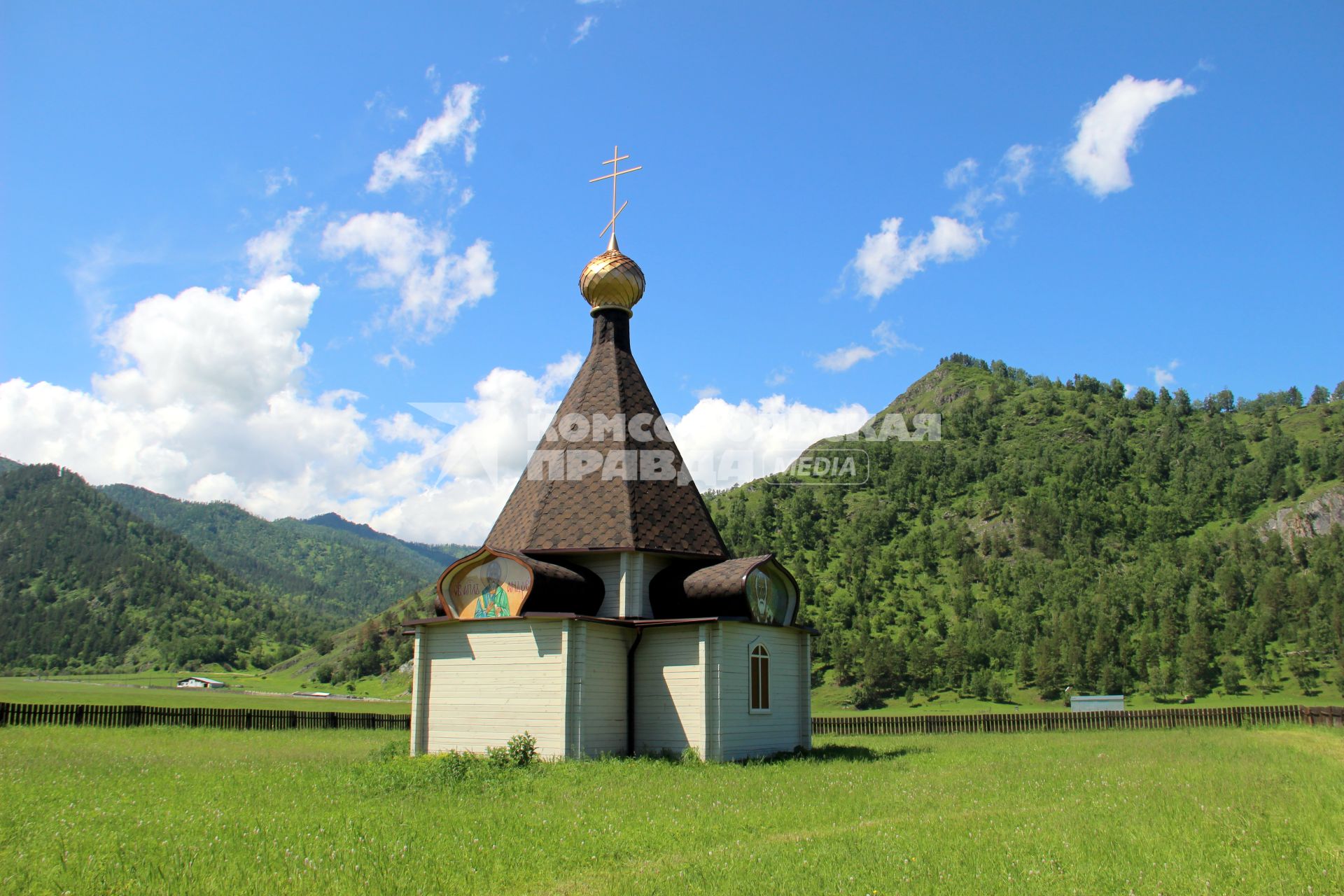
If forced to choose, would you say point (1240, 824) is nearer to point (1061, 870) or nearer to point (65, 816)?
point (1061, 870)

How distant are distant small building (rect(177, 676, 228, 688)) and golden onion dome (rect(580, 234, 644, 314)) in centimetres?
8410

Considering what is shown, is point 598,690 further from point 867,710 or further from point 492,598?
point 867,710

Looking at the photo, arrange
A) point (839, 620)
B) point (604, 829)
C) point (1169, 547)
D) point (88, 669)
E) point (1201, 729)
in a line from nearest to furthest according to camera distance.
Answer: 1. point (604, 829)
2. point (1201, 729)
3. point (839, 620)
4. point (1169, 547)
5. point (88, 669)

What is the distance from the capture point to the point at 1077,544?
87188 mm

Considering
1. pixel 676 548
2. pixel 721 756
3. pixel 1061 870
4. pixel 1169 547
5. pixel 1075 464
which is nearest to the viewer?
pixel 1061 870

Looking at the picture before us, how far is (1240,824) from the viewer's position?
8.90 metres

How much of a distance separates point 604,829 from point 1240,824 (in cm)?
635

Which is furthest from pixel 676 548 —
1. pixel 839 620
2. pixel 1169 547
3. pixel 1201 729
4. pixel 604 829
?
pixel 1169 547

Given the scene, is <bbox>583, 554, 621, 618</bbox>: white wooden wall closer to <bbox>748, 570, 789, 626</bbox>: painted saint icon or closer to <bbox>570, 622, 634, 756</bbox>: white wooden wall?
<bbox>570, 622, 634, 756</bbox>: white wooden wall

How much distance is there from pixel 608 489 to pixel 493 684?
4.22 metres

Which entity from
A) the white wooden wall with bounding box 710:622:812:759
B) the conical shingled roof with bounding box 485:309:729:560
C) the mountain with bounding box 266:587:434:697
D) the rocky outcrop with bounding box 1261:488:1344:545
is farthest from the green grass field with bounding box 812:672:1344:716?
the mountain with bounding box 266:587:434:697

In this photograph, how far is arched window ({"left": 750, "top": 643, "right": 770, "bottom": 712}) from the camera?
15.9 meters

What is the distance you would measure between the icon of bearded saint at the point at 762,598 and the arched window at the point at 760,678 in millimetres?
514

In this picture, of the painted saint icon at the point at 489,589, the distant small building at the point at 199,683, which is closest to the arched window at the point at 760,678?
the painted saint icon at the point at 489,589
